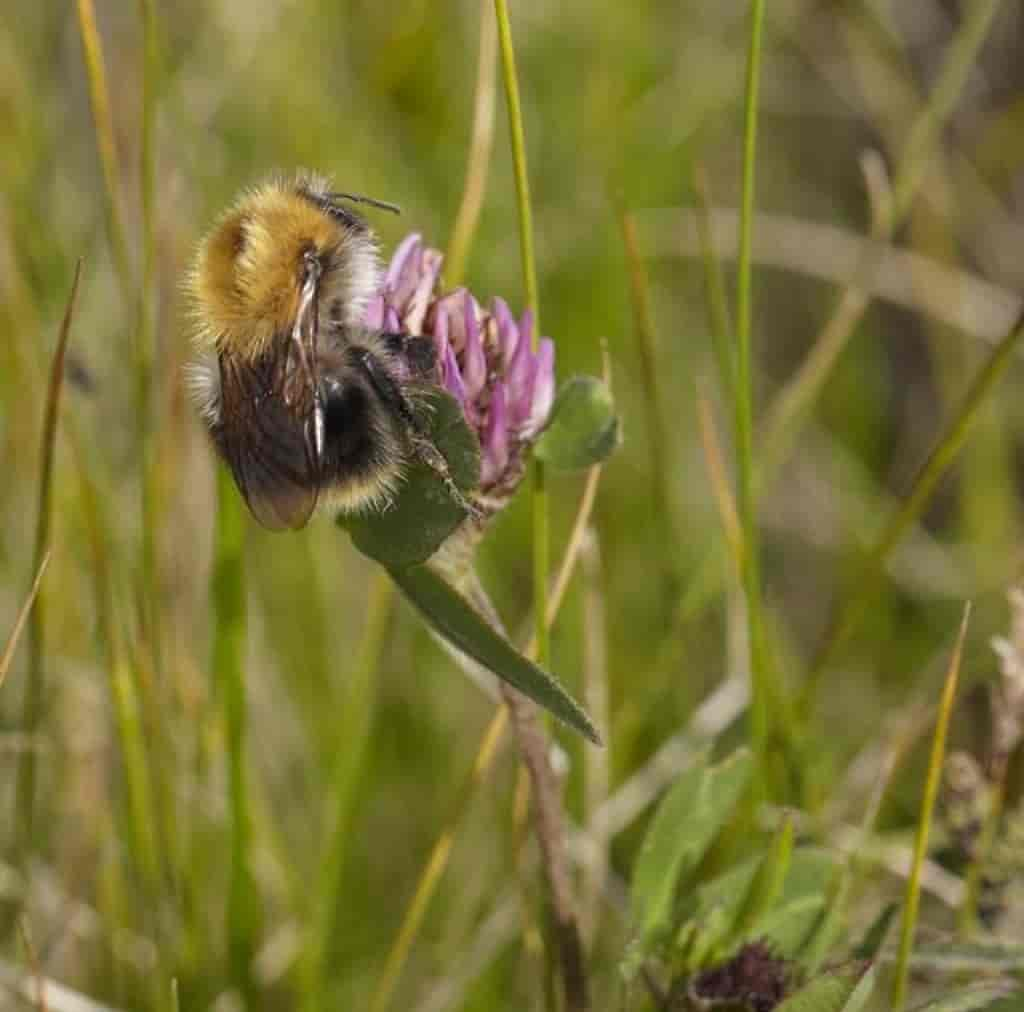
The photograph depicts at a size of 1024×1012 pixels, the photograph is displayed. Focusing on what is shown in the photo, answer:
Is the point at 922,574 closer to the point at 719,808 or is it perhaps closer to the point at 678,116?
the point at 678,116

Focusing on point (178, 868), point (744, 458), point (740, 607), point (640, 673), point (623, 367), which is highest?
point (623, 367)

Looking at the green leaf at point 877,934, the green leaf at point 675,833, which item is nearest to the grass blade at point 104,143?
the green leaf at point 675,833

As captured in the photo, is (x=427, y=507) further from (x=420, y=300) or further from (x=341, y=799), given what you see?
(x=341, y=799)

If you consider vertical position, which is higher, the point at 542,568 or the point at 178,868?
the point at 542,568

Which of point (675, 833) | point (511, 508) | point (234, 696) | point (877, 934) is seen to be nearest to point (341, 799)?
point (234, 696)

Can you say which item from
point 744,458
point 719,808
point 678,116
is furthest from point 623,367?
point 719,808

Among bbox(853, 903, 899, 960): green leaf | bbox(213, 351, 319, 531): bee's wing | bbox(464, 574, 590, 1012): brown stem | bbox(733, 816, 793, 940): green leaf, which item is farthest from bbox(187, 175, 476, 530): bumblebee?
bbox(853, 903, 899, 960): green leaf

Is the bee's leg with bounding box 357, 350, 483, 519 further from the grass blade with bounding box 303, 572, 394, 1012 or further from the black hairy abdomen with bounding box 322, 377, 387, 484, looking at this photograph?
the grass blade with bounding box 303, 572, 394, 1012
